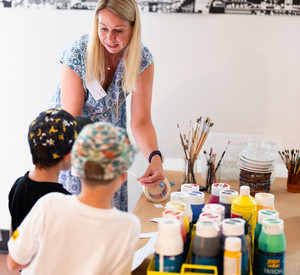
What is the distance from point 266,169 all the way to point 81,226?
49.4 inches

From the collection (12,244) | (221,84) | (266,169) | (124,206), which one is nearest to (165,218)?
(12,244)

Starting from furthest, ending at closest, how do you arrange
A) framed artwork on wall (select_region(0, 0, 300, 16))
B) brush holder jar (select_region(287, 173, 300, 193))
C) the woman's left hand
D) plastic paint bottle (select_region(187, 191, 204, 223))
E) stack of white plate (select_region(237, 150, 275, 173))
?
framed artwork on wall (select_region(0, 0, 300, 16)) < brush holder jar (select_region(287, 173, 300, 193)) < stack of white plate (select_region(237, 150, 275, 173)) < the woman's left hand < plastic paint bottle (select_region(187, 191, 204, 223))

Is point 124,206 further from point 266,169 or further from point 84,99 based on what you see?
point 266,169

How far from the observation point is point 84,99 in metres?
2.23

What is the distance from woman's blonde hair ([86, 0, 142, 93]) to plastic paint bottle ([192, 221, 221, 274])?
124cm

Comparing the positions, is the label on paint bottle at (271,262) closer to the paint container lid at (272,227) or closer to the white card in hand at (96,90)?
the paint container lid at (272,227)

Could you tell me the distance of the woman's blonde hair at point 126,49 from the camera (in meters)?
2.05

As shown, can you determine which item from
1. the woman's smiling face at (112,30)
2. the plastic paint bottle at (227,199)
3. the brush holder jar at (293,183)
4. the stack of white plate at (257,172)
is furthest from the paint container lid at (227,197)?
the woman's smiling face at (112,30)

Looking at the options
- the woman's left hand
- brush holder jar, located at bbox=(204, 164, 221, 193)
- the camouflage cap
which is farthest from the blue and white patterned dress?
the camouflage cap

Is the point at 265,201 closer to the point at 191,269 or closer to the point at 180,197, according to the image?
the point at 180,197

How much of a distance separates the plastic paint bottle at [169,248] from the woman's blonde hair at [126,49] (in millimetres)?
1204

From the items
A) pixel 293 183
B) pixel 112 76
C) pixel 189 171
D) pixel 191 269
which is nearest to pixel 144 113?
pixel 112 76

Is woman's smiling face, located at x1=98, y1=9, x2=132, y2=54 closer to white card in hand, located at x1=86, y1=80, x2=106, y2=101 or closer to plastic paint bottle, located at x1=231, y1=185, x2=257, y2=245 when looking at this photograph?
white card in hand, located at x1=86, y1=80, x2=106, y2=101

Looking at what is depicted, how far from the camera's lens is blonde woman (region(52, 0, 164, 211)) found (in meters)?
2.06
